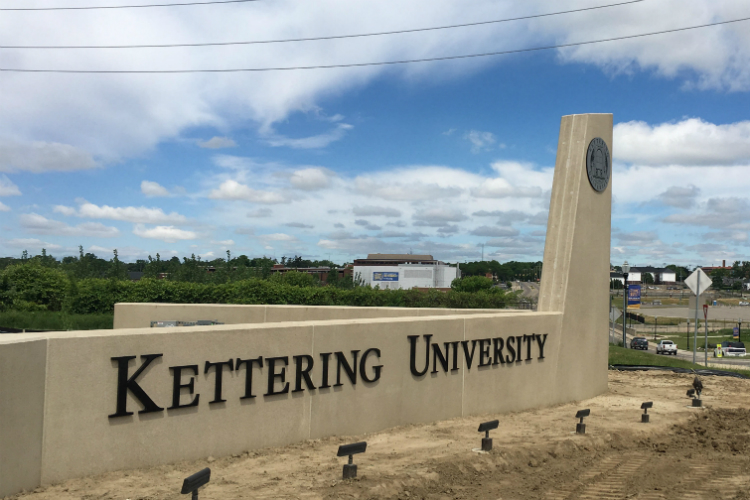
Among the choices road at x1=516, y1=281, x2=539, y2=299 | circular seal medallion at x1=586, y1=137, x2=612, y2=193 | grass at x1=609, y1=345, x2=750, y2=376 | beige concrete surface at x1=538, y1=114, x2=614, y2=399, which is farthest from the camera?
road at x1=516, y1=281, x2=539, y2=299

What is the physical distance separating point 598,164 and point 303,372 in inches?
391

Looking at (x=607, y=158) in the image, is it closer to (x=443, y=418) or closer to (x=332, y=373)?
(x=443, y=418)

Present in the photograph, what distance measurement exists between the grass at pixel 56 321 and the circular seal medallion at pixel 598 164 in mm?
18877

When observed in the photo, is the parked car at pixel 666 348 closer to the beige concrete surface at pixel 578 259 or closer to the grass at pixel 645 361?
the grass at pixel 645 361

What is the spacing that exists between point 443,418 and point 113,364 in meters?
6.25

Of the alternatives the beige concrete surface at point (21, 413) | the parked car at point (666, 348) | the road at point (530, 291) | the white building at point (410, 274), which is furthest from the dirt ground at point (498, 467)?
the white building at point (410, 274)

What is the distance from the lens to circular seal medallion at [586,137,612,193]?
1481cm

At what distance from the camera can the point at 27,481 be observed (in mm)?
6605

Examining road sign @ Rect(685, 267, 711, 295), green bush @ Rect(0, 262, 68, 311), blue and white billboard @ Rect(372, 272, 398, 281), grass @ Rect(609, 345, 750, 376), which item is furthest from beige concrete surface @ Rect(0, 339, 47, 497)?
blue and white billboard @ Rect(372, 272, 398, 281)

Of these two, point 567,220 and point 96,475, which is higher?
Result: point 567,220

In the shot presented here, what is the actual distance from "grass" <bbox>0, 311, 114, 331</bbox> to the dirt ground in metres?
17.8

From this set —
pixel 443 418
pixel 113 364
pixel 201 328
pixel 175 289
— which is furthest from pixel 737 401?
pixel 175 289

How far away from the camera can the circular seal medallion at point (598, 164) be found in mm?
14812

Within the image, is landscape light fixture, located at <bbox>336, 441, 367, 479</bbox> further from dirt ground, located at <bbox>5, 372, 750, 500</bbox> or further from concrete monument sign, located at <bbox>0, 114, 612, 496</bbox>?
concrete monument sign, located at <bbox>0, 114, 612, 496</bbox>
